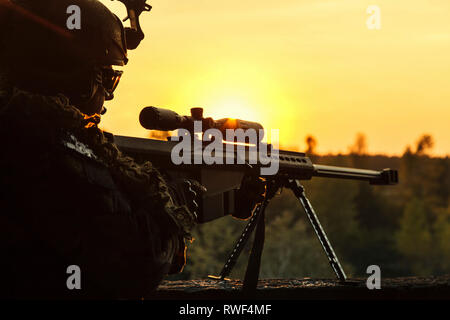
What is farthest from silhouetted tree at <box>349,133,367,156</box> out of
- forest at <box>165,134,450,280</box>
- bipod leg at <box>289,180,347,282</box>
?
bipod leg at <box>289,180,347,282</box>

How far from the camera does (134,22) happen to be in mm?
5234

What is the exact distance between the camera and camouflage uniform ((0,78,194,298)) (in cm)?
327

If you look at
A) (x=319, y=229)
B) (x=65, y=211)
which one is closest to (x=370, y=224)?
(x=319, y=229)

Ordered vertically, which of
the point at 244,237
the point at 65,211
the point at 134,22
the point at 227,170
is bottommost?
the point at 244,237

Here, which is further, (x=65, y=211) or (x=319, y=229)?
(x=319, y=229)

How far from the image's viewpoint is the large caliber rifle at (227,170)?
512cm

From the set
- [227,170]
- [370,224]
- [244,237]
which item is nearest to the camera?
[227,170]

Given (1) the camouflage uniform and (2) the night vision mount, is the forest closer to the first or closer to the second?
(2) the night vision mount

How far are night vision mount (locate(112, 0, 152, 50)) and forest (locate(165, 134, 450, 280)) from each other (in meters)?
73.8

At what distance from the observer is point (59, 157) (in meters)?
3.31

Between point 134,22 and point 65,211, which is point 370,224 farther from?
point 65,211

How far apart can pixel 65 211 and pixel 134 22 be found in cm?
236
